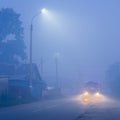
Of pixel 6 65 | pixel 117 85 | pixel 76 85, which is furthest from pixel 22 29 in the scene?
pixel 76 85

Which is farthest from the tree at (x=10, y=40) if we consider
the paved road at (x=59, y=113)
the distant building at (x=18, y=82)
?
the paved road at (x=59, y=113)

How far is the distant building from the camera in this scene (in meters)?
59.8

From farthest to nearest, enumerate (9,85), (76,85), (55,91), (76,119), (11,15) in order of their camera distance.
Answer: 1. (76,85)
2. (55,91)
3. (11,15)
4. (9,85)
5. (76,119)

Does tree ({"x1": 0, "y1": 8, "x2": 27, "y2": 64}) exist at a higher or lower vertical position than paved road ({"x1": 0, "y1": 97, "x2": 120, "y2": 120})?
higher

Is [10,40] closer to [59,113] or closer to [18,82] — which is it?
[18,82]

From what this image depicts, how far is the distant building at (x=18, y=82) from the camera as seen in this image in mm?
59844

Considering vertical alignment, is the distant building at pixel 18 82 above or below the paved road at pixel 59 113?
above

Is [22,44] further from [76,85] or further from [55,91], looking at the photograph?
[76,85]

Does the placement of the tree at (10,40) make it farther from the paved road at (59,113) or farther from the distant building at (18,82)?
the paved road at (59,113)

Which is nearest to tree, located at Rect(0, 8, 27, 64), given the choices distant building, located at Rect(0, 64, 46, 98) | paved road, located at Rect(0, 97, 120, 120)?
distant building, located at Rect(0, 64, 46, 98)

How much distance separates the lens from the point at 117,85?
115000 mm

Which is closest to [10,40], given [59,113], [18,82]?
[18,82]

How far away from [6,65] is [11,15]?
10449mm

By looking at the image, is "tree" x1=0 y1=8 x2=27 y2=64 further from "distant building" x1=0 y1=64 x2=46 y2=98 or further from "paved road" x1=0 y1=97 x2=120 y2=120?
"paved road" x1=0 y1=97 x2=120 y2=120
